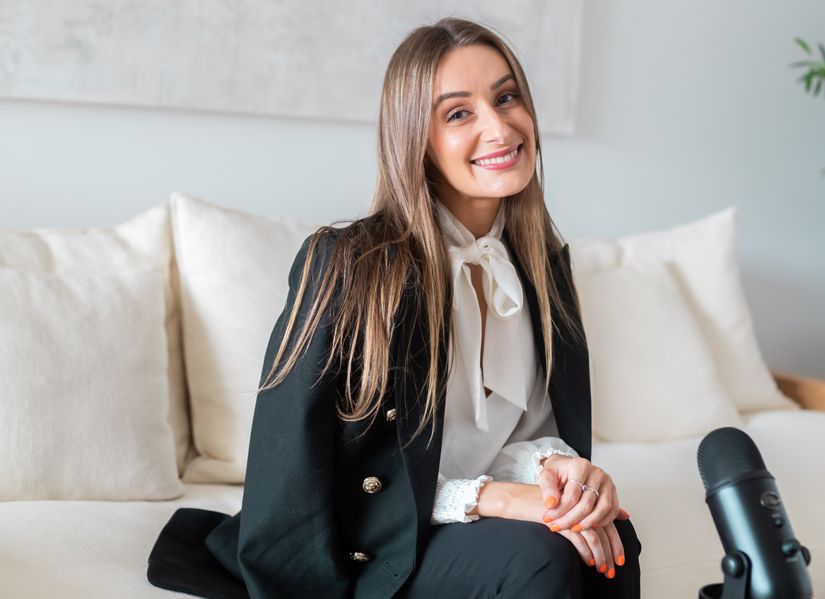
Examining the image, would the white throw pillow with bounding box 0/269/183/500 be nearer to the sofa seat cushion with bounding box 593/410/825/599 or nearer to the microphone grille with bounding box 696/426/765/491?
the sofa seat cushion with bounding box 593/410/825/599

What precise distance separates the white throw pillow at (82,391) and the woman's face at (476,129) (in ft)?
2.38

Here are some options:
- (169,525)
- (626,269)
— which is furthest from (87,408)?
(626,269)

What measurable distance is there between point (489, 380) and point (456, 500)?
233mm

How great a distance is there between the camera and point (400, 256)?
1.56 m

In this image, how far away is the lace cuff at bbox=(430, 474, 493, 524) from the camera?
4.81 feet

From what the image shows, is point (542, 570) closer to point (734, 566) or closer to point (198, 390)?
point (734, 566)

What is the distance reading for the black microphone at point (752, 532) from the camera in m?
1.03

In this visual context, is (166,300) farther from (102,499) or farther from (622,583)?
(622,583)

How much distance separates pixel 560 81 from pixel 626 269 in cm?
68

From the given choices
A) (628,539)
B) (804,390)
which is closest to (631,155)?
(804,390)

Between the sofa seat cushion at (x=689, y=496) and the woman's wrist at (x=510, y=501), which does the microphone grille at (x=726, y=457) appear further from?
the sofa seat cushion at (x=689, y=496)

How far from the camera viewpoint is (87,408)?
187 centimetres

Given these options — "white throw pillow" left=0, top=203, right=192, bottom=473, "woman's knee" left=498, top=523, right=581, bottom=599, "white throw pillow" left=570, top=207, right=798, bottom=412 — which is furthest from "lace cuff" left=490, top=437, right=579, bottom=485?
"white throw pillow" left=570, top=207, right=798, bottom=412

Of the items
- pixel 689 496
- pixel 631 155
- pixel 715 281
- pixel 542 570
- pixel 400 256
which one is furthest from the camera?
pixel 631 155
